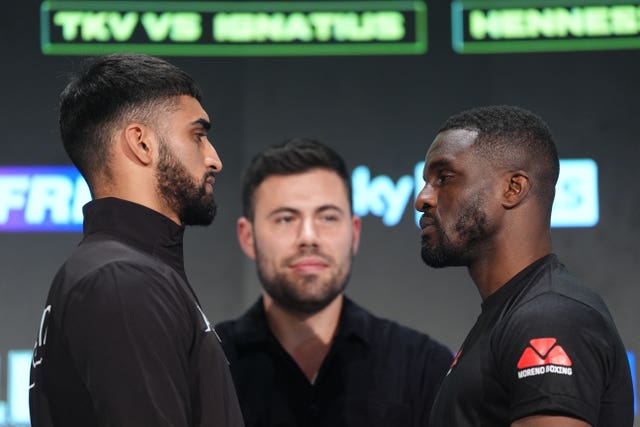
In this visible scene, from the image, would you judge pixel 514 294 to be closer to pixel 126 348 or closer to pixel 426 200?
pixel 426 200

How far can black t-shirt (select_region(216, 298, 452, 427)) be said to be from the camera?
95.0 inches

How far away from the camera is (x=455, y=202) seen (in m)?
1.76

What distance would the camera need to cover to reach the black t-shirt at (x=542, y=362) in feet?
4.79

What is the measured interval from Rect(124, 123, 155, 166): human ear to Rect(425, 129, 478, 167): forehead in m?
0.55

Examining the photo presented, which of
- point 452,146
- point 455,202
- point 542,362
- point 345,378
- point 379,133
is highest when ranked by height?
point 379,133

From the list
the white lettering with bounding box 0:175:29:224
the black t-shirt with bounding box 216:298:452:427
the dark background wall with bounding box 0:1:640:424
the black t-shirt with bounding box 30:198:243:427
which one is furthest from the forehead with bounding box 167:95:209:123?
the white lettering with bounding box 0:175:29:224

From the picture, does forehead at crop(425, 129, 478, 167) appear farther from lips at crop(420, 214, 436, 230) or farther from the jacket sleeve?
the jacket sleeve

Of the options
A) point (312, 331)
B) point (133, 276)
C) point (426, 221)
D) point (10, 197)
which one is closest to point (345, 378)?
point (312, 331)

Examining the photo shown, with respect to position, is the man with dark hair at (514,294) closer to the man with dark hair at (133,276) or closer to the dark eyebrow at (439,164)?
the dark eyebrow at (439,164)

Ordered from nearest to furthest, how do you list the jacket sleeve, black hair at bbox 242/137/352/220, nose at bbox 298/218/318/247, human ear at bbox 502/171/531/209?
the jacket sleeve, human ear at bbox 502/171/531/209, nose at bbox 298/218/318/247, black hair at bbox 242/137/352/220

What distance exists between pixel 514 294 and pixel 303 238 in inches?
36.5

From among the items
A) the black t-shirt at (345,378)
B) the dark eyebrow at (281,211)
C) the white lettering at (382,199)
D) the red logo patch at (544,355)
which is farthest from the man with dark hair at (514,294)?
the white lettering at (382,199)

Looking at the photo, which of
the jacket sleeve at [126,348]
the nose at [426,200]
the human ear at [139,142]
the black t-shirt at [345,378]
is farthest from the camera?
the black t-shirt at [345,378]

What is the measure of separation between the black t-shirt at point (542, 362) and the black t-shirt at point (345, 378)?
703 millimetres
